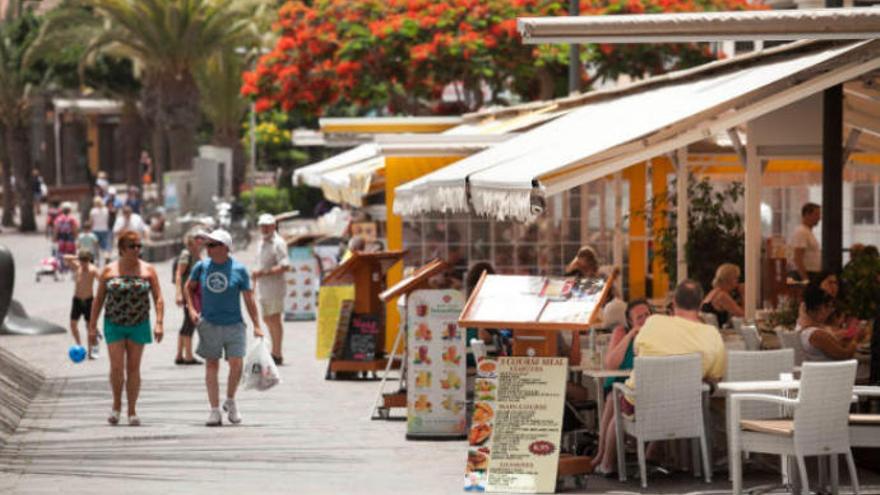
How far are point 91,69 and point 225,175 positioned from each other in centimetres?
1268

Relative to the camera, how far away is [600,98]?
21062 millimetres

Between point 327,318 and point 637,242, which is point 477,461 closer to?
point 327,318

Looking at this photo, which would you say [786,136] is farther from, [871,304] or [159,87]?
[159,87]

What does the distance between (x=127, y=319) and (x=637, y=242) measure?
31.0 ft

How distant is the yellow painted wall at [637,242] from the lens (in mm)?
24109

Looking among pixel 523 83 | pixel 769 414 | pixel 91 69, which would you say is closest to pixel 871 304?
pixel 769 414

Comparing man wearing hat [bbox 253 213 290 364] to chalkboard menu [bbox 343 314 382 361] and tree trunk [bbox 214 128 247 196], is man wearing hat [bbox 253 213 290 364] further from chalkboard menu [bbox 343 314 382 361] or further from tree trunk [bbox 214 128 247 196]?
tree trunk [bbox 214 128 247 196]

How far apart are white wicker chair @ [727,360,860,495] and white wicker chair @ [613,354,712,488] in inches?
34.2

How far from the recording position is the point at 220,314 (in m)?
15.9

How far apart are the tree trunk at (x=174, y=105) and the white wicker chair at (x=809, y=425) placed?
154 feet

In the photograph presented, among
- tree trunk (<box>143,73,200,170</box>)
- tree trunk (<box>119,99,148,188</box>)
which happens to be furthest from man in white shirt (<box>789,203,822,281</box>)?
tree trunk (<box>119,99,148,188</box>)

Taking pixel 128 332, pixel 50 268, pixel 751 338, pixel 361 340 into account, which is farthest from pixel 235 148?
pixel 751 338

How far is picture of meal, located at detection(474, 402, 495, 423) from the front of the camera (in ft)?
41.6

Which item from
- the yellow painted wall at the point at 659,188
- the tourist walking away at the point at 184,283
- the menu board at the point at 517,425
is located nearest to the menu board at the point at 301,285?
the yellow painted wall at the point at 659,188
